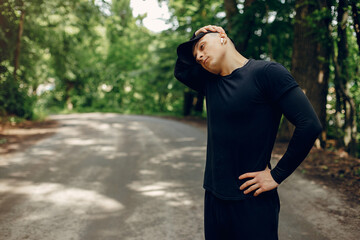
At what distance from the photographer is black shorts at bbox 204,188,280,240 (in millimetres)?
1640

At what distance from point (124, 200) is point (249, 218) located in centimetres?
363

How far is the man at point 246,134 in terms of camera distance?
153cm

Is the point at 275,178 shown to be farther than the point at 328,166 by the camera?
No

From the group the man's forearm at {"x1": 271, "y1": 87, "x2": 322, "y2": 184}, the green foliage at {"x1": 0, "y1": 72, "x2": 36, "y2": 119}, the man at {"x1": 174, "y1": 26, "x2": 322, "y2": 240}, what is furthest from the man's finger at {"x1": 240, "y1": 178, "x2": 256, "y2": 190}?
the green foliage at {"x1": 0, "y1": 72, "x2": 36, "y2": 119}

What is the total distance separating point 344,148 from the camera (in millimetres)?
8102

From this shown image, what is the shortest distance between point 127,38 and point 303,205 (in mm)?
33020

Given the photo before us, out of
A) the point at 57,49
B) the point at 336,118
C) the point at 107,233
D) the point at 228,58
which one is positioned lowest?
the point at 107,233

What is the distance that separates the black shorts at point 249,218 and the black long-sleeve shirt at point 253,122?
2.3 inches

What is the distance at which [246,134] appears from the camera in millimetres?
1621

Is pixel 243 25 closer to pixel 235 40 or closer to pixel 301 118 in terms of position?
pixel 235 40

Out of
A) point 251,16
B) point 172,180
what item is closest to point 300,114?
point 172,180

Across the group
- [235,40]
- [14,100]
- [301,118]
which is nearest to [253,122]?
[301,118]

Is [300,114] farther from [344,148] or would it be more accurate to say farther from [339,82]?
[344,148]

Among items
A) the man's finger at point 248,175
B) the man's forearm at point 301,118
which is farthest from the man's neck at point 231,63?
the man's finger at point 248,175
